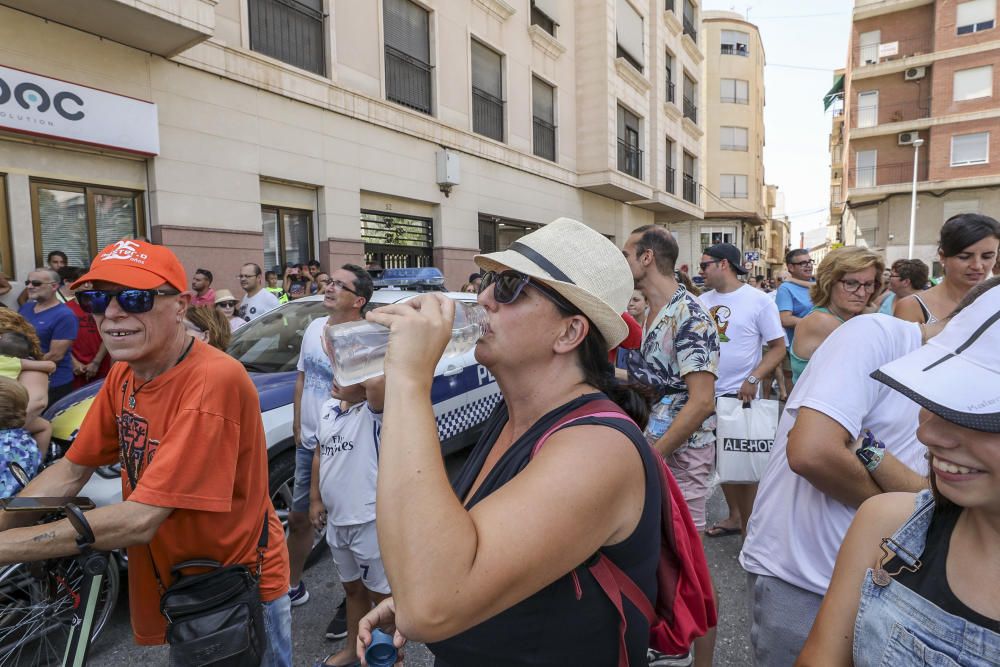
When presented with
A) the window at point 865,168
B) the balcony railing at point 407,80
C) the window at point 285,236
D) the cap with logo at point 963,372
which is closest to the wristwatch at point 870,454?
the cap with logo at point 963,372

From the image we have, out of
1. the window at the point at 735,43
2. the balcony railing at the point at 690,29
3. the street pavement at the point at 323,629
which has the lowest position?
the street pavement at the point at 323,629

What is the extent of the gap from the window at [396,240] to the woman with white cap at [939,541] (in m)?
10.9

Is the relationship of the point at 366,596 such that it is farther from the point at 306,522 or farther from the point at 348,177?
the point at 348,177

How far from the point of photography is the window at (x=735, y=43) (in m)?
37.1

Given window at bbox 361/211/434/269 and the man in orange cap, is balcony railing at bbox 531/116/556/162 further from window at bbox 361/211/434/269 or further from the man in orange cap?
the man in orange cap

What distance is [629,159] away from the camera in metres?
20.4

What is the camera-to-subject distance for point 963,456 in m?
0.93

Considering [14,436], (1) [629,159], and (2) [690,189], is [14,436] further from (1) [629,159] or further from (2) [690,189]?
(2) [690,189]

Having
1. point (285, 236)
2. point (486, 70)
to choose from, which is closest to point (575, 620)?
point (285, 236)

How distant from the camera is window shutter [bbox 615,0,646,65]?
18688 millimetres

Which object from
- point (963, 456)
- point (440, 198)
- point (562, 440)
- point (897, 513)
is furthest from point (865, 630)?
point (440, 198)

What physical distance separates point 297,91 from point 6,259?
4.97m

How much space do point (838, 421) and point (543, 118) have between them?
16.6m

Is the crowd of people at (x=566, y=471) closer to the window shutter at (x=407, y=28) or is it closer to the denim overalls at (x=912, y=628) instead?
the denim overalls at (x=912, y=628)
